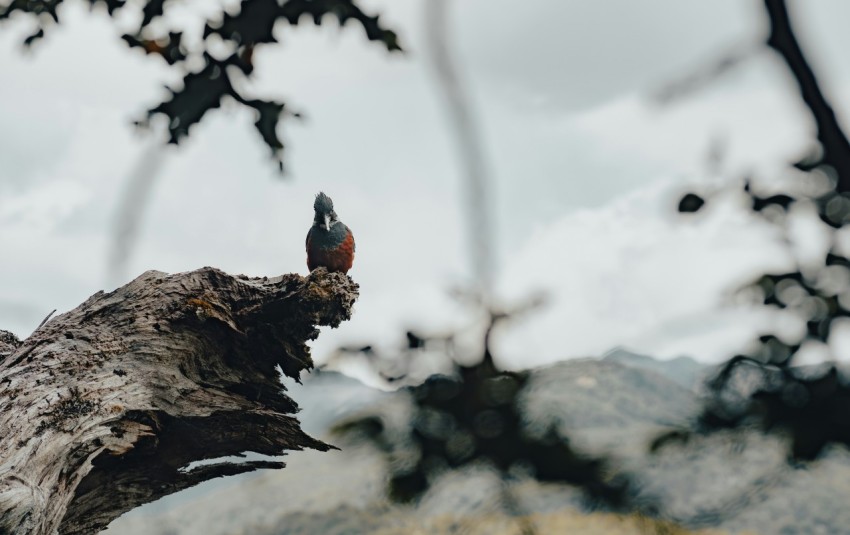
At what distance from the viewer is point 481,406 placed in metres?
1.34

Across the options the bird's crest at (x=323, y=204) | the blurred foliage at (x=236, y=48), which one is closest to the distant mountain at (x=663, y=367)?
the blurred foliage at (x=236, y=48)

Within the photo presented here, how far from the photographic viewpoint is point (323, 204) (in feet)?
18.7

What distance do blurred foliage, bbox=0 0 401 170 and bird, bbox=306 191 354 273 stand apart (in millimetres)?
2866

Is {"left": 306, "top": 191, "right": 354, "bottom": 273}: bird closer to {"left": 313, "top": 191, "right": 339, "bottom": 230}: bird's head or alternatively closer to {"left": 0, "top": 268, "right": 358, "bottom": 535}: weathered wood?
{"left": 313, "top": 191, "right": 339, "bottom": 230}: bird's head

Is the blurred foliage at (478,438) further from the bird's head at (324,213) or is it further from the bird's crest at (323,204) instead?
the bird's crest at (323,204)

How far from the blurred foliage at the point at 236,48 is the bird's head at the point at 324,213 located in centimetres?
299

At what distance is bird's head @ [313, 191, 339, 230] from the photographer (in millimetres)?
5541

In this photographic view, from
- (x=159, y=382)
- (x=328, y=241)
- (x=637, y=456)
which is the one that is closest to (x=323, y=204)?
(x=328, y=241)

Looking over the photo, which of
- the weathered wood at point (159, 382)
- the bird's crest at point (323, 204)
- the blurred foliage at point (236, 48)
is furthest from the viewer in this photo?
the bird's crest at point (323, 204)

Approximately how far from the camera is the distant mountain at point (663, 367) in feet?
A: 4.50

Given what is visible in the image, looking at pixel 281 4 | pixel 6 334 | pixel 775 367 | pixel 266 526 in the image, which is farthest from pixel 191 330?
pixel 266 526

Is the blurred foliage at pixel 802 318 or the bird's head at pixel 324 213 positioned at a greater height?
the bird's head at pixel 324 213

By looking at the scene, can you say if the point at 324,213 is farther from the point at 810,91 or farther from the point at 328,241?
the point at 810,91

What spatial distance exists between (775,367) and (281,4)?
5.19 ft
